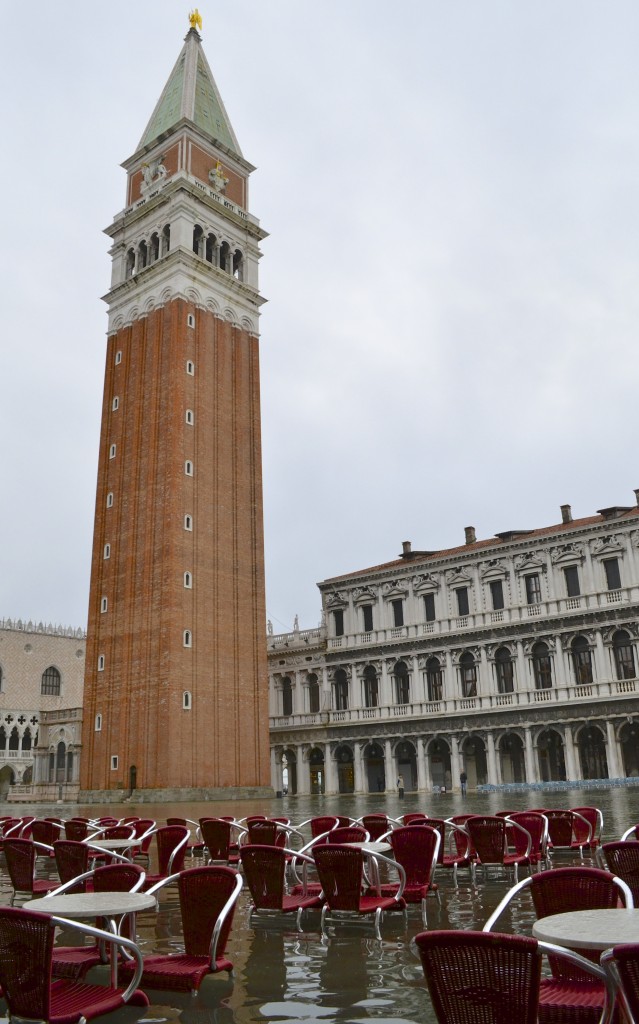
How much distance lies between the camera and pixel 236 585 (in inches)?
1646

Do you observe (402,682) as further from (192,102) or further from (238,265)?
(192,102)

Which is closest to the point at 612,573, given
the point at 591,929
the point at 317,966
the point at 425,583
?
the point at 425,583

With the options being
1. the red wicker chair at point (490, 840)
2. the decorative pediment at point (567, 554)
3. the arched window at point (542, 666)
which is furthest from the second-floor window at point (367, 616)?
the red wicker chair at point (490, 840)

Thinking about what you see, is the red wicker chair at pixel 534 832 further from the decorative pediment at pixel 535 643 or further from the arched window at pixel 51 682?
the arched window at pixel 51 682

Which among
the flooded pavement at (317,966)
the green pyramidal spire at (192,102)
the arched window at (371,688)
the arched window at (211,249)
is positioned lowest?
the flooded pavement at (317,966)

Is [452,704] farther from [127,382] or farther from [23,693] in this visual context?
[23,693]

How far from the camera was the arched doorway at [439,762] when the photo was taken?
45.3 metres

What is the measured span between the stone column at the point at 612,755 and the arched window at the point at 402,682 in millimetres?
11386

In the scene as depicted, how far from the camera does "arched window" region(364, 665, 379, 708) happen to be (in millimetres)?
48812

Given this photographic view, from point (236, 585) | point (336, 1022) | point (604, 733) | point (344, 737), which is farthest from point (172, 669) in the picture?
point (336, 1022)

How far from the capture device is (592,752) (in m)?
40.7

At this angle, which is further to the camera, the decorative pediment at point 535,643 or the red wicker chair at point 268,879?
the decorative pediment at point 535,643

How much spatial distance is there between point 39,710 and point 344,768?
24.7 metres

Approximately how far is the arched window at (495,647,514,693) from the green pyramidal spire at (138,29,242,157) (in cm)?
3245
